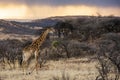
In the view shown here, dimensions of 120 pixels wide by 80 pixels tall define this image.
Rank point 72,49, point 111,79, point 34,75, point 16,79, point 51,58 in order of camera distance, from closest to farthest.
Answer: point 111,79 → point 16,79 → point 34,75 → point 51,58 → point 72,49

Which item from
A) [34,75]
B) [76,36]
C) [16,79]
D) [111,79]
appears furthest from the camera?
[76,36]

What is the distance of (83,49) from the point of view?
40.0 metres

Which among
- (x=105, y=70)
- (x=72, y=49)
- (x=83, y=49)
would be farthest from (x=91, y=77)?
(x=83, y=49)

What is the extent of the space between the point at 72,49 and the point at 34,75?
53.4ft

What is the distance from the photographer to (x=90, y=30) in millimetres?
59094

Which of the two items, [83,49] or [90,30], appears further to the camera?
[90,30]

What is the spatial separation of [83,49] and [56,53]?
5.72 metres

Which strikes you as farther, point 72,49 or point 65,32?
point 65,32

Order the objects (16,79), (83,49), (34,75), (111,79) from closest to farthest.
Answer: (111,79), (16,79), (34,75), (83,49)

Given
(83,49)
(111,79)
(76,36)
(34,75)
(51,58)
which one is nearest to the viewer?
(111,79)

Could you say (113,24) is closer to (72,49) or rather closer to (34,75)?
(72,49)

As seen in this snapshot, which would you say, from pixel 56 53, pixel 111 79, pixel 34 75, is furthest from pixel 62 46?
pixel 111 79

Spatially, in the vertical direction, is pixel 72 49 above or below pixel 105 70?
below

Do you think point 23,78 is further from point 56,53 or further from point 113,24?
point 113,24
